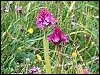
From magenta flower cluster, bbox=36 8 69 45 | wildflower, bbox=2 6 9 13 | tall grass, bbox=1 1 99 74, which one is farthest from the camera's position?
wildflower, bbox=2 6 9 13

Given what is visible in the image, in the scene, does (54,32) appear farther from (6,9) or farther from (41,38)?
(6,9)

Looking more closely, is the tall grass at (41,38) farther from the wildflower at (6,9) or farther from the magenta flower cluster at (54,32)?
the magenta flower cluster at (54,32)

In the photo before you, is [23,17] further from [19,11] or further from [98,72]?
[98,72]

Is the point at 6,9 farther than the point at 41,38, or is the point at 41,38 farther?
the point at 6,9

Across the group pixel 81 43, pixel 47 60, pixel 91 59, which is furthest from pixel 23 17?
pixel 47 60

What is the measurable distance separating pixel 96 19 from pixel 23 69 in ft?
3.09

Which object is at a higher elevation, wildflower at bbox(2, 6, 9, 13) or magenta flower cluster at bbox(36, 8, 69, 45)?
wildflower at bbox(2, 6, 9, 13)

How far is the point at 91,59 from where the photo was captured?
8.38 ft

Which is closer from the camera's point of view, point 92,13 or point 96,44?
point 96,44

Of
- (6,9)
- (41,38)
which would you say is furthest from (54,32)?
(6,9)

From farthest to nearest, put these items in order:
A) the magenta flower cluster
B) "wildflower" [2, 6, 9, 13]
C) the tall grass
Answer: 1. "wildflower" [2, 6, 9, 13]
2. the tall grass
3. the magenta flower cluster

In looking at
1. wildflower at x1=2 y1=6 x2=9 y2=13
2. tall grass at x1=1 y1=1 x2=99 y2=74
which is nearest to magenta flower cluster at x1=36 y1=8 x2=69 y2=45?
tall grass at x1=1 y1=1 x2=99 y2=74

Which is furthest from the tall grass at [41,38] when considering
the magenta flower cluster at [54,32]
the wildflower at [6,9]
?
the magenta flower cluster at [54,32]

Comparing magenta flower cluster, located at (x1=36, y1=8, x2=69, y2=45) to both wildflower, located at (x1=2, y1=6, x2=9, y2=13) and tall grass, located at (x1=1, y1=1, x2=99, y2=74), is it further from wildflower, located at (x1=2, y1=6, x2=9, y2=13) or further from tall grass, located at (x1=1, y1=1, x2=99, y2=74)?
wildflower, located at (x1=2, y1=6, x2=9, y2=13)
